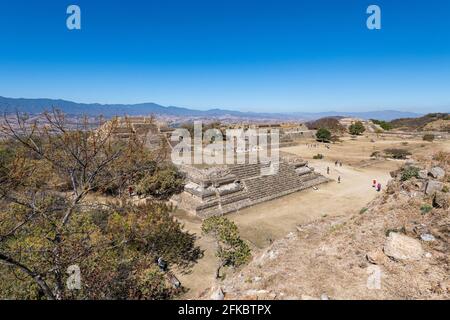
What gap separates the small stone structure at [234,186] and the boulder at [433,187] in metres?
9.66

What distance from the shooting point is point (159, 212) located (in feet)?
30.2

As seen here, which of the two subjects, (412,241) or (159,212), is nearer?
(412,241)

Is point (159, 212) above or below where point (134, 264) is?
above

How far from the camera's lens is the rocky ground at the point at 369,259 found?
589 centimetres

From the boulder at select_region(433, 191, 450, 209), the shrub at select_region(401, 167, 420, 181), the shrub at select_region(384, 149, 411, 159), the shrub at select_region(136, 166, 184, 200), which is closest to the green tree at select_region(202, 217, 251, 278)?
the boulder at select_region(433, 191, 450, 209)

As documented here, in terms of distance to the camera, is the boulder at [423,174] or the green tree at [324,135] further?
the green tree at [324,135]

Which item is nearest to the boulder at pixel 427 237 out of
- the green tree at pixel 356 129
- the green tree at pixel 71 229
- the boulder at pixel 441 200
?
the boulder at pixel 441 200

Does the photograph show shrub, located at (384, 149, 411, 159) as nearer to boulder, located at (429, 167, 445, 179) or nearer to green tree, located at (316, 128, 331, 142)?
green tree, located at (316, 128, 331, 142)

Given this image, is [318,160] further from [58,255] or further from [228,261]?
[58,255]

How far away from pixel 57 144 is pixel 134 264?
394 centimetres

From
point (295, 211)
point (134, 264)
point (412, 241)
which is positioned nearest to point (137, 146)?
point (134, 264)

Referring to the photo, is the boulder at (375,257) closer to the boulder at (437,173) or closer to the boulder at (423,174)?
the boulder at (437,173)
